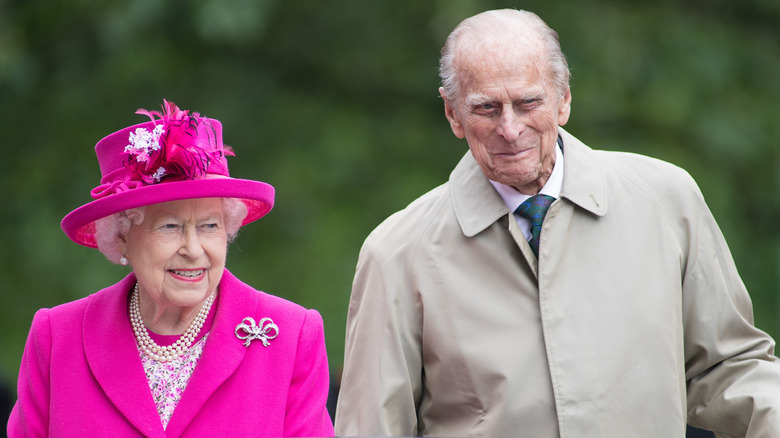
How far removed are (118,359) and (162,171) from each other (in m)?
0.55

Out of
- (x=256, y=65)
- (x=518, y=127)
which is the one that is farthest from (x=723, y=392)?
(x=256, y=65)

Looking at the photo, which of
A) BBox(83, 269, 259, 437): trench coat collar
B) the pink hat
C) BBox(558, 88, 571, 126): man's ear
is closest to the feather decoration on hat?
the pink hat

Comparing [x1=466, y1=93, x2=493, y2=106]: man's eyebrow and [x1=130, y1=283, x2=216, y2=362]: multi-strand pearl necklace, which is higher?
[x1=466, y1=93, x2=493, y2=106]: man's eyebrow

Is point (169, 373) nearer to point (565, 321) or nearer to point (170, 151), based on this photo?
point (170, 151)

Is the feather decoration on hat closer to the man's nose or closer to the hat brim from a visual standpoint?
the hat brim

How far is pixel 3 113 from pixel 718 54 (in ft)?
15.6

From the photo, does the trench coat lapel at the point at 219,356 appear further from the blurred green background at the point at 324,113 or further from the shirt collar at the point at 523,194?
the blurred green background at the point at 324,113

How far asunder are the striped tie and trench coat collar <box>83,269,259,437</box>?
0.82m

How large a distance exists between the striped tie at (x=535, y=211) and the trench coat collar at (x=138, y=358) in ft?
2.70

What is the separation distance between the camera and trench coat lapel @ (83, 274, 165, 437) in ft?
11.7

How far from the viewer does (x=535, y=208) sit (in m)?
3.71

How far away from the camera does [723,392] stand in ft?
12.2

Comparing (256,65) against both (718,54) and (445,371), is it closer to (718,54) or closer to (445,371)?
(718,54)

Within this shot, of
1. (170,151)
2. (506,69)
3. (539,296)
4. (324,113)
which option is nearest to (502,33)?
(506,69)
